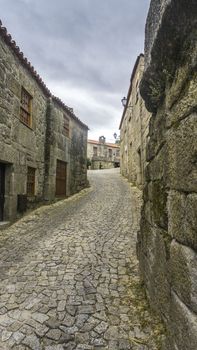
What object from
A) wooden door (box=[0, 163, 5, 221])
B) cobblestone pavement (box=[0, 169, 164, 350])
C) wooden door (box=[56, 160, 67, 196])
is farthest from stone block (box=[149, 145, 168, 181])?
wooden door (box=[56, 160, 67, 196])

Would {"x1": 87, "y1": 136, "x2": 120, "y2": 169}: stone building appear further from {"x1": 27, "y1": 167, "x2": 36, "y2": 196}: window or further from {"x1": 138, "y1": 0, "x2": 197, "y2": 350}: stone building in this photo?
{"x1": 138, "y1": 0, "x2": 197, "y2": 350}: stone building

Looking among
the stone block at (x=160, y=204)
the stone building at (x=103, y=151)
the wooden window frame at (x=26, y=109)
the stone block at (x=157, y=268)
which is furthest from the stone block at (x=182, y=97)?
the stone building at (x=103, y=151)

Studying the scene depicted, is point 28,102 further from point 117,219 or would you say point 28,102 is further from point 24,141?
point 117,219

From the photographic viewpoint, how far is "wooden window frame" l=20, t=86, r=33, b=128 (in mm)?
7463

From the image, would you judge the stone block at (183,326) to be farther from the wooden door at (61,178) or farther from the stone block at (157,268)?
the wooden door at (61,178)

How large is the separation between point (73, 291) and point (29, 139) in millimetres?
5868

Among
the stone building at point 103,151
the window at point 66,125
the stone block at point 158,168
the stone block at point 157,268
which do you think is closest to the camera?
the stone block at point 157,268

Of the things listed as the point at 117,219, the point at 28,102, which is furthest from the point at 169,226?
the point at 28,102

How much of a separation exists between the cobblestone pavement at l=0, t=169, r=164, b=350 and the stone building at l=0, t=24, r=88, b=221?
5.34ft

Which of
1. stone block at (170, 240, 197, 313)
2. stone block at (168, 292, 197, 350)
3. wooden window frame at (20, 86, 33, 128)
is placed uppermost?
wooden window frame at (20, 86, 33, 128)

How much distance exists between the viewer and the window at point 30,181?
8.05 m

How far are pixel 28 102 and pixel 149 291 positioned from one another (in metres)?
7.13

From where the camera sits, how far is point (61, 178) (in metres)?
10.9

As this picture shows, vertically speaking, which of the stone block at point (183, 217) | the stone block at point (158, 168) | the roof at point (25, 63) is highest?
the roof at point (25, 63)
